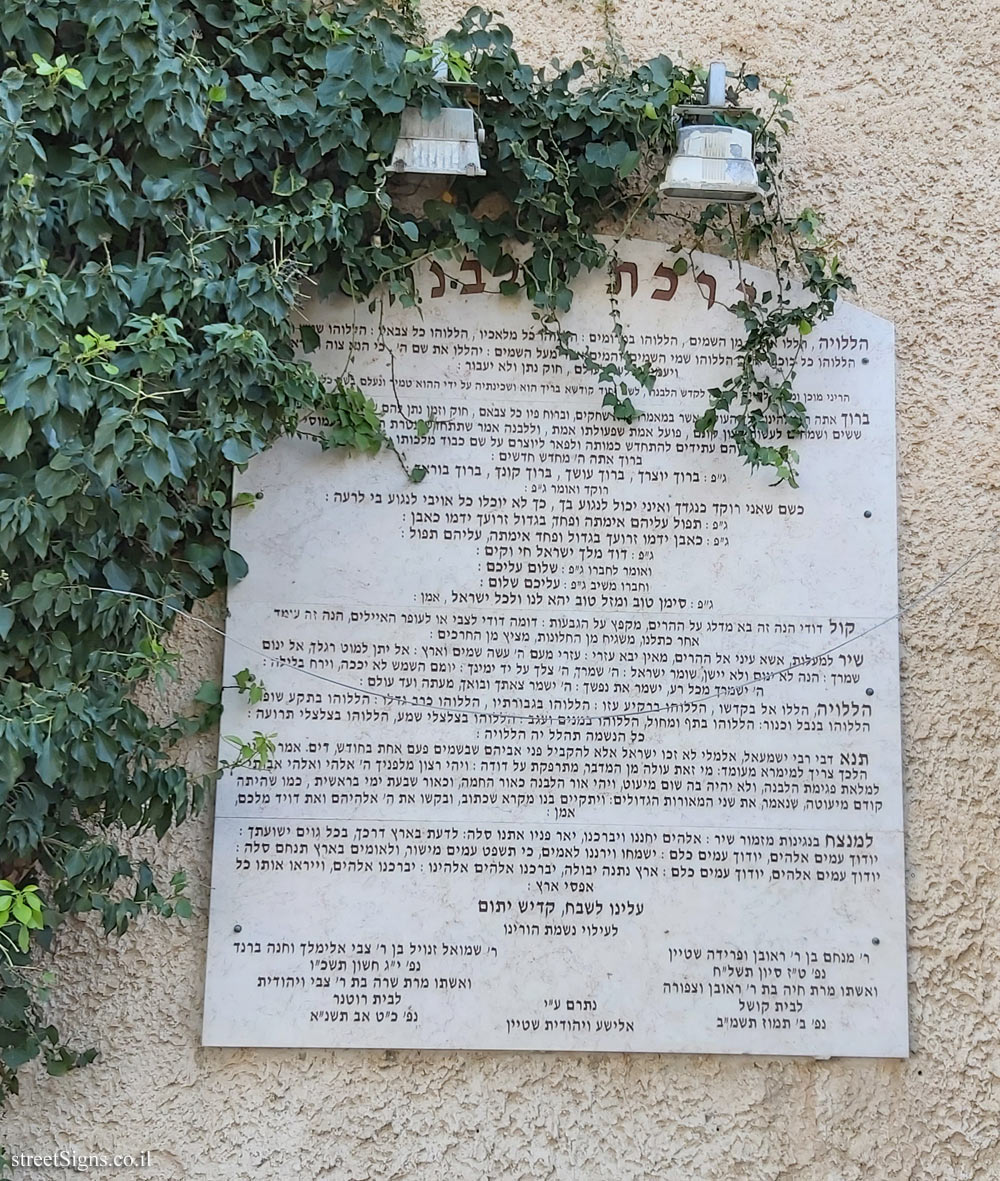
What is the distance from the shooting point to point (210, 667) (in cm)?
310

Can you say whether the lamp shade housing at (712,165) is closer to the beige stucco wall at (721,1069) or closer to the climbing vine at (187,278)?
the climbing vine at (187,278)

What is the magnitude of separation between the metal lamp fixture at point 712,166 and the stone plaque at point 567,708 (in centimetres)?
28

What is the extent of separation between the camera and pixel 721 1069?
295 cm

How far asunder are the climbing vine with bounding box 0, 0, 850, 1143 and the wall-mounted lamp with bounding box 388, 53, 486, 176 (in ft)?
0.13

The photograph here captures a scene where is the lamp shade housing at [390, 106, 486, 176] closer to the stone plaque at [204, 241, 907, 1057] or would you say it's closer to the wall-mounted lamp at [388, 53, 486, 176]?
the wall-mounted lamp at [388, 53, 486, 176]

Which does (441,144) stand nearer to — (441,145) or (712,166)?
(441,145)

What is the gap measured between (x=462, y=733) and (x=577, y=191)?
145 centimetres

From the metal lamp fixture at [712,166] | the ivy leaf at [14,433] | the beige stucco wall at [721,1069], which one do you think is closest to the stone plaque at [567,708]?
the beige stucco wall at [721,1069]

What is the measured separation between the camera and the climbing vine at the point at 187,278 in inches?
101

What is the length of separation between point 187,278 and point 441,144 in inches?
28.8

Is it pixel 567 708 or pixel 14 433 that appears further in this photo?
pixel 567 708

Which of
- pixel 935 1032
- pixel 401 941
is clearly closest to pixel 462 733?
pixel 401 941

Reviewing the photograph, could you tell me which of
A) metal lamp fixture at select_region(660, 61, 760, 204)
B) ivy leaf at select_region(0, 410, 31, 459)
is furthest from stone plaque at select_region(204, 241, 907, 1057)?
ivy leaf at select_region(0, 410, 31, 459)

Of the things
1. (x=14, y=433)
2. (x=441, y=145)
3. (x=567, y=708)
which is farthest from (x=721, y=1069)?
(x=441, y=145)
